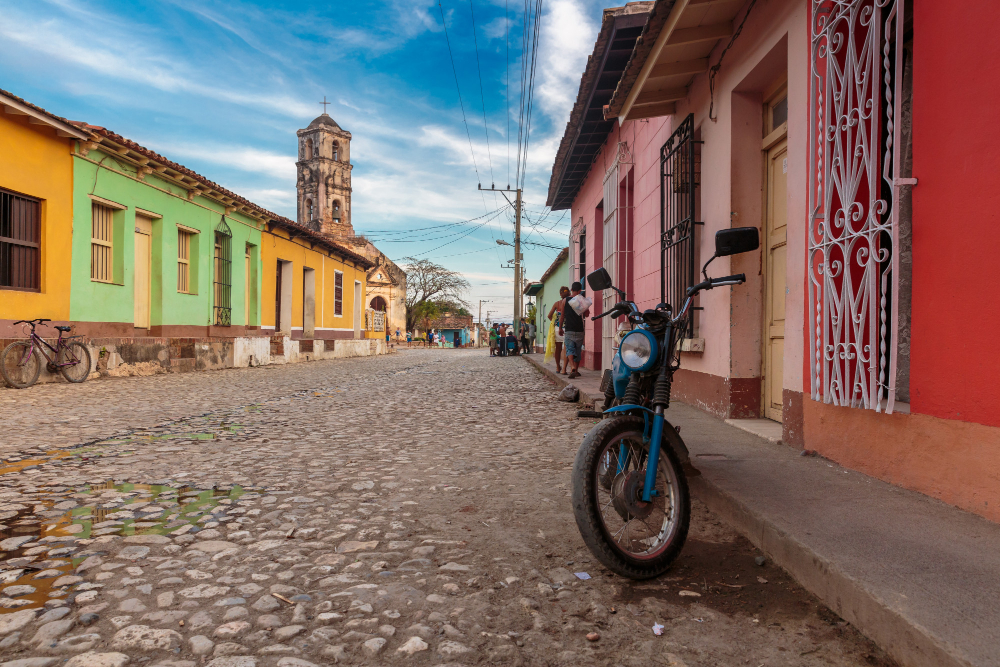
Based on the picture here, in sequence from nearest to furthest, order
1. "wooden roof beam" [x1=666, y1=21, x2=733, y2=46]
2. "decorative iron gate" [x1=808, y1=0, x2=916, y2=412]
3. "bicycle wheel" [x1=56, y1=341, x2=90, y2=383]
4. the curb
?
"decorative iron gate" [x1=808, y1=0, x2=916, y2=412]
"wooden roof beam" [x1=666, y1=21, x2=733, y2=46]
the curb
"bicycle wheel" [x1=56, y1=341, x2=90, y2=383]

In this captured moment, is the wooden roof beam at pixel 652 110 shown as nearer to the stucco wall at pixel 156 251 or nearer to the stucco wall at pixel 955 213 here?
the stucco wall at pixel 955 213

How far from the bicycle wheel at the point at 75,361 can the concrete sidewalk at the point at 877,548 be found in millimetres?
9591

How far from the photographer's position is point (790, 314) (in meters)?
4.05

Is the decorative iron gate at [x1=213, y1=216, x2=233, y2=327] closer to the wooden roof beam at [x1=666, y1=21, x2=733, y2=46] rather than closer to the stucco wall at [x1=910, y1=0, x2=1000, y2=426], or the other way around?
the wooden roof beam at [x1=666, y1=21, x2=733, y2=46]

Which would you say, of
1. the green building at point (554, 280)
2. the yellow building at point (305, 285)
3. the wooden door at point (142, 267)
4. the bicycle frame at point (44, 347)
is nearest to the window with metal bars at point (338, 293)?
the yellow building at point (305, 285)

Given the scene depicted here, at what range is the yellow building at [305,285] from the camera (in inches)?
718

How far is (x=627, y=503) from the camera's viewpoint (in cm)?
236

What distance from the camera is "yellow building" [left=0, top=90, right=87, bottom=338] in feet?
29.2

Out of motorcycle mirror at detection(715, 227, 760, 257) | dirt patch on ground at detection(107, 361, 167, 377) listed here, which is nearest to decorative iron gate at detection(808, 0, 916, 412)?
motorcycle mirror at detection(715, 227, 760, 257)

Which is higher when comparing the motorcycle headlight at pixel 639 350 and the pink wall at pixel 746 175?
the pink wall at pixel 746 175

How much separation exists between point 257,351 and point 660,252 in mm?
11184

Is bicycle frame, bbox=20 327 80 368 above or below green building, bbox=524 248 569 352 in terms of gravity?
below

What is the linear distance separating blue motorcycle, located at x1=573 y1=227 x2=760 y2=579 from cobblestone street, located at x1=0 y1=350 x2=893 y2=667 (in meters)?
0.15

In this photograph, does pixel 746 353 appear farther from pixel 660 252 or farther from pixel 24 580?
pixel 24 580
